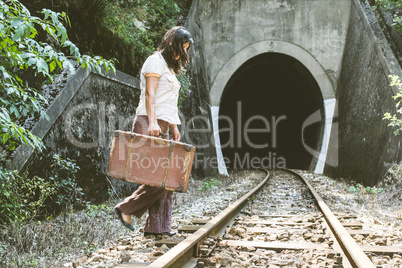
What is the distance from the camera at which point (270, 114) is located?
73.5 feet

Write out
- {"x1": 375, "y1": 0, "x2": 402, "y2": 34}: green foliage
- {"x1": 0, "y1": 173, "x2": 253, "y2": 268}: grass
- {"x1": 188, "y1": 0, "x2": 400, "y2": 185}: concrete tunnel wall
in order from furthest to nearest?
{"x1": 188, "y1": 0, "x2": 400, "y2": 185}: concrete tunnel wall < {"x1": 375, "y1": 0, "x2": 402, "y2": 34}: green foliage < {"x1": 0, "y1": 173, "x2": 253, "y2": 268}: grass

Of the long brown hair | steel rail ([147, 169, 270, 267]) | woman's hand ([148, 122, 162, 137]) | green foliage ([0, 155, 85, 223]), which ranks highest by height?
the long brown hair

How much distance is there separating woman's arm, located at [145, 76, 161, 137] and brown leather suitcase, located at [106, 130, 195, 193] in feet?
0.32

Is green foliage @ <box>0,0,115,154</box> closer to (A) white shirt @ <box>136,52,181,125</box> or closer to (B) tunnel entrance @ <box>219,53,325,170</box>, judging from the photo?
(A) white shirt @ <box>136,52,181,125</box>

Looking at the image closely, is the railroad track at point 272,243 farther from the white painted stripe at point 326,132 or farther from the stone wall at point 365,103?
the white painted stripe at point 326,132

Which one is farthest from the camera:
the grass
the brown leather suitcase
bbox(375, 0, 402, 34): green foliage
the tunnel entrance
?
the tunnel entrance

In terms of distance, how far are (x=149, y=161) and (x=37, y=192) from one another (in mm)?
1833

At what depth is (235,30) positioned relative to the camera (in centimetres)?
1373

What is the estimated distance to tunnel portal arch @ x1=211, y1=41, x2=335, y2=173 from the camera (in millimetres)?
13406

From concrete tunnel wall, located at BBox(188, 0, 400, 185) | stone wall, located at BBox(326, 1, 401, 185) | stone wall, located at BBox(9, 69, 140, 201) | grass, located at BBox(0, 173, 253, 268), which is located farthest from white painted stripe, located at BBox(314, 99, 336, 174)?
grass, located at BBox(0, 173, 253, 268)

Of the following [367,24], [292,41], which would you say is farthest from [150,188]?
[292,41]

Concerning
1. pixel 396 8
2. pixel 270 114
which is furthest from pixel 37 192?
pixel 270 114

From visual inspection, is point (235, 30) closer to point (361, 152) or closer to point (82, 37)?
point (361, 152)

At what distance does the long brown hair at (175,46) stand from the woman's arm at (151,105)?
294mm
